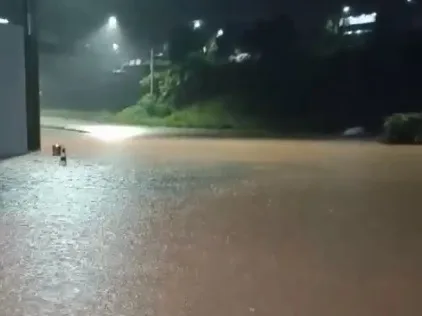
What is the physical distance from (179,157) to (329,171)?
467cm

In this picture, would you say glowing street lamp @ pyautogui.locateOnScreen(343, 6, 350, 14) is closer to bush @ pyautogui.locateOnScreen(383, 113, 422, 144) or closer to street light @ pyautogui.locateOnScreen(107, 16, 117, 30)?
street light @ pyautogui.locateOnScreen(107, 16, 117, 30)

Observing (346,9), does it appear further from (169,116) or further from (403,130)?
(403,130)

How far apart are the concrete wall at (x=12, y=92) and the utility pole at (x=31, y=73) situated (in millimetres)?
471

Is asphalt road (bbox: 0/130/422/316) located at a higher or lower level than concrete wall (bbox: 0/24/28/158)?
lower

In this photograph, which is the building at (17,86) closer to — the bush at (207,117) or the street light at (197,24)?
the bush at (207,117)

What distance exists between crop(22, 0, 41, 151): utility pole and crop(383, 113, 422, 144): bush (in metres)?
11.7

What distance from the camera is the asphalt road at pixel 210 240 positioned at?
6309 millimetres

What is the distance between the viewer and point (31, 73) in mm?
22188

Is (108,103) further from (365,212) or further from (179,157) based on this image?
(365,212)

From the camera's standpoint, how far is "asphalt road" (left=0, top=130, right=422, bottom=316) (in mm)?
6309

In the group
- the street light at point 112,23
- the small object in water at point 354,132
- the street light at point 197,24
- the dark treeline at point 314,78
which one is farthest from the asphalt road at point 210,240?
the street light at point 112,23

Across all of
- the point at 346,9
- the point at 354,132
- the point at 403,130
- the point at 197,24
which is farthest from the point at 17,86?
the point at 346,9

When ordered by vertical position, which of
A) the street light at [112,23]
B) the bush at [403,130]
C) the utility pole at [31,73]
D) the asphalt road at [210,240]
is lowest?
the asphalt road at [210,240]

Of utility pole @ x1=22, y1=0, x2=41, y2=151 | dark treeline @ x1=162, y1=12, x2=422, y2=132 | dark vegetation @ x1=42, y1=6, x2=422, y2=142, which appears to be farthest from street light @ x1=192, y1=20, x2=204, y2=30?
utility pole @ x1=22, y1=0, x2=41, y2=151
